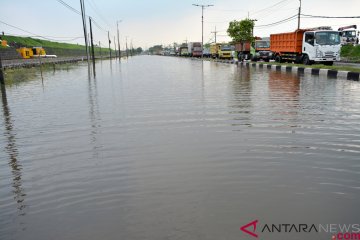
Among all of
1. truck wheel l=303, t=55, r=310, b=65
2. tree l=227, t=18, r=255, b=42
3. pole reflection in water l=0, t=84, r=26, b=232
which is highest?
tree l=227, t=18, r=255, b=42

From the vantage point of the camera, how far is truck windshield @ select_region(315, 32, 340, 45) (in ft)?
85.6

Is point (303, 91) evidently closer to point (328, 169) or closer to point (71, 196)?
point (328, 169)

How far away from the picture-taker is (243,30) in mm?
53938

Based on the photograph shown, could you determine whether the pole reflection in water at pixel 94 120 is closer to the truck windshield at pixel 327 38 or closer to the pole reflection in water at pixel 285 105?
the pole reflection in water at pixel 285 105

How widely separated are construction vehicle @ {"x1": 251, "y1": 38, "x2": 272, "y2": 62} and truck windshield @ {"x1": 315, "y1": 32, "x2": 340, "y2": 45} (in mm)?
13291

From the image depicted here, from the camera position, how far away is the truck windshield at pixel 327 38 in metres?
26.1

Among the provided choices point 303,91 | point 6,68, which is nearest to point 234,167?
point 303,91

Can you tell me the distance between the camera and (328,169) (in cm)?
481

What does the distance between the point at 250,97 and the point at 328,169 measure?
7.40 metres

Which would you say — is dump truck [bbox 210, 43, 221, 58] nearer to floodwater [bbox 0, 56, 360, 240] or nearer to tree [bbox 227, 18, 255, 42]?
tree [bbox 227, 18, 255, 42]

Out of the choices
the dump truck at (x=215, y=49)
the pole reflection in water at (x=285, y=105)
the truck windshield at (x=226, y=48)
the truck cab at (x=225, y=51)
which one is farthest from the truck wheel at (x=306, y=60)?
the dump truck at (x=215, y=49)

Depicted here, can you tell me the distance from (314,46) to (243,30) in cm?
2856

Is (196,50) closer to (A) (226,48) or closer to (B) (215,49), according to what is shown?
(B) (215,49)

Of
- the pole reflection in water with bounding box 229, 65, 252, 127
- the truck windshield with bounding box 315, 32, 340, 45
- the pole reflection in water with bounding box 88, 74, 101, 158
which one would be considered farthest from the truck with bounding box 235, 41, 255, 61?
the pole reflection in water with bounding box 88, 74, 101, 158
